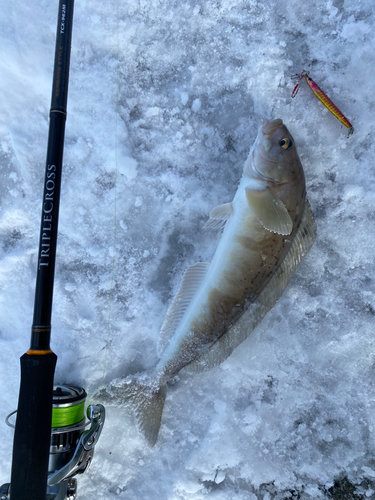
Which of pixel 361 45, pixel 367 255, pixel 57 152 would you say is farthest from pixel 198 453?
pixel 361 45

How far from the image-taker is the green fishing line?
185cm

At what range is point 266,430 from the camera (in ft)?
7.45

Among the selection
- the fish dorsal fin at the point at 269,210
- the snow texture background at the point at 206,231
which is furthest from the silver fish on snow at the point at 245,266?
the snow texture background at the point at 206,231

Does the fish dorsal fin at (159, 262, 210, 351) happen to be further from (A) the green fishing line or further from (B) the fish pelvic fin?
(A) the green fishing line

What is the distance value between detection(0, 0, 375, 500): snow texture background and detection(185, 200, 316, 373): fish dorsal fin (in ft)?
0.94

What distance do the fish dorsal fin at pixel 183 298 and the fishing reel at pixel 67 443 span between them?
61cm

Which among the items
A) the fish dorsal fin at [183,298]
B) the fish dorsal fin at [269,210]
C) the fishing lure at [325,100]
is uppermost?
the fishing lure at [325,100]

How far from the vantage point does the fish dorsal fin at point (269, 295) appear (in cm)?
196

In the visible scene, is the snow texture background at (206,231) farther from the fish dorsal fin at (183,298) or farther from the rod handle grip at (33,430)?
the rod handle grip at (33,430)

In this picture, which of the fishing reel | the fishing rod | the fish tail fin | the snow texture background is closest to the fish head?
the snow texture background

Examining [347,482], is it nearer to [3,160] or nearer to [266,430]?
[266,430]

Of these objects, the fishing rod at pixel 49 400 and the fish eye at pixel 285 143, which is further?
the fish eye at pixel 285 143

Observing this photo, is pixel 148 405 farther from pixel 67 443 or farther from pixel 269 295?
pixel 269 295

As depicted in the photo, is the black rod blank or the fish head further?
the fish head
